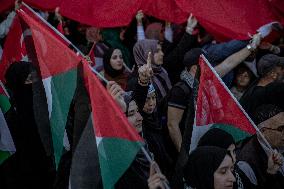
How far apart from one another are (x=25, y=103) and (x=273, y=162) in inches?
81.7

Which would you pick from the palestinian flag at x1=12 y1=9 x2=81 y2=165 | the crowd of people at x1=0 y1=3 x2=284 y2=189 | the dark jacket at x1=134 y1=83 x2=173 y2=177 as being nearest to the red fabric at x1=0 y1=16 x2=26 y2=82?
the crowd of people at x1=0 y1=3 x2=284 y2=189

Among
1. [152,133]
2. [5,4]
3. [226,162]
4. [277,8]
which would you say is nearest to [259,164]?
[226,162]

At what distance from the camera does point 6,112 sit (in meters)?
4.86

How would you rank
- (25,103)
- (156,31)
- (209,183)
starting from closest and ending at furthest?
(209,183) → (25,103) → (156,31)

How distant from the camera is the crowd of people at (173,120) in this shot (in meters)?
3.59

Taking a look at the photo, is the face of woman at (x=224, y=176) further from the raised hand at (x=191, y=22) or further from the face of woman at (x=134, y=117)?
the raised hand at (x=191, y=22)

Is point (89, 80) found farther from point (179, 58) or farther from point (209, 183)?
point (179, 58)

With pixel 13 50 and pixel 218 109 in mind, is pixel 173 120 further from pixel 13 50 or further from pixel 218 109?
pixel 13 50

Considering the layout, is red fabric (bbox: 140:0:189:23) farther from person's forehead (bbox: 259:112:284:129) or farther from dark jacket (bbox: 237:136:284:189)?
dark jacket (bbox: 237:136:284:189)

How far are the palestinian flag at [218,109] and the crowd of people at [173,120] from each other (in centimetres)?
9

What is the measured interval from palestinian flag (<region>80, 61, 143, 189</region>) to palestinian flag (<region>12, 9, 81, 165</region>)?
392 millimetres

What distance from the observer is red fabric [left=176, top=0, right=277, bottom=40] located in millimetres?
5727

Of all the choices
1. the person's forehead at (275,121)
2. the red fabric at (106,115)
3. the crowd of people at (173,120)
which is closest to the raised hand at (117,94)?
the crowd of people at (173,120)

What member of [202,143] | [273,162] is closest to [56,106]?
[202,143]
